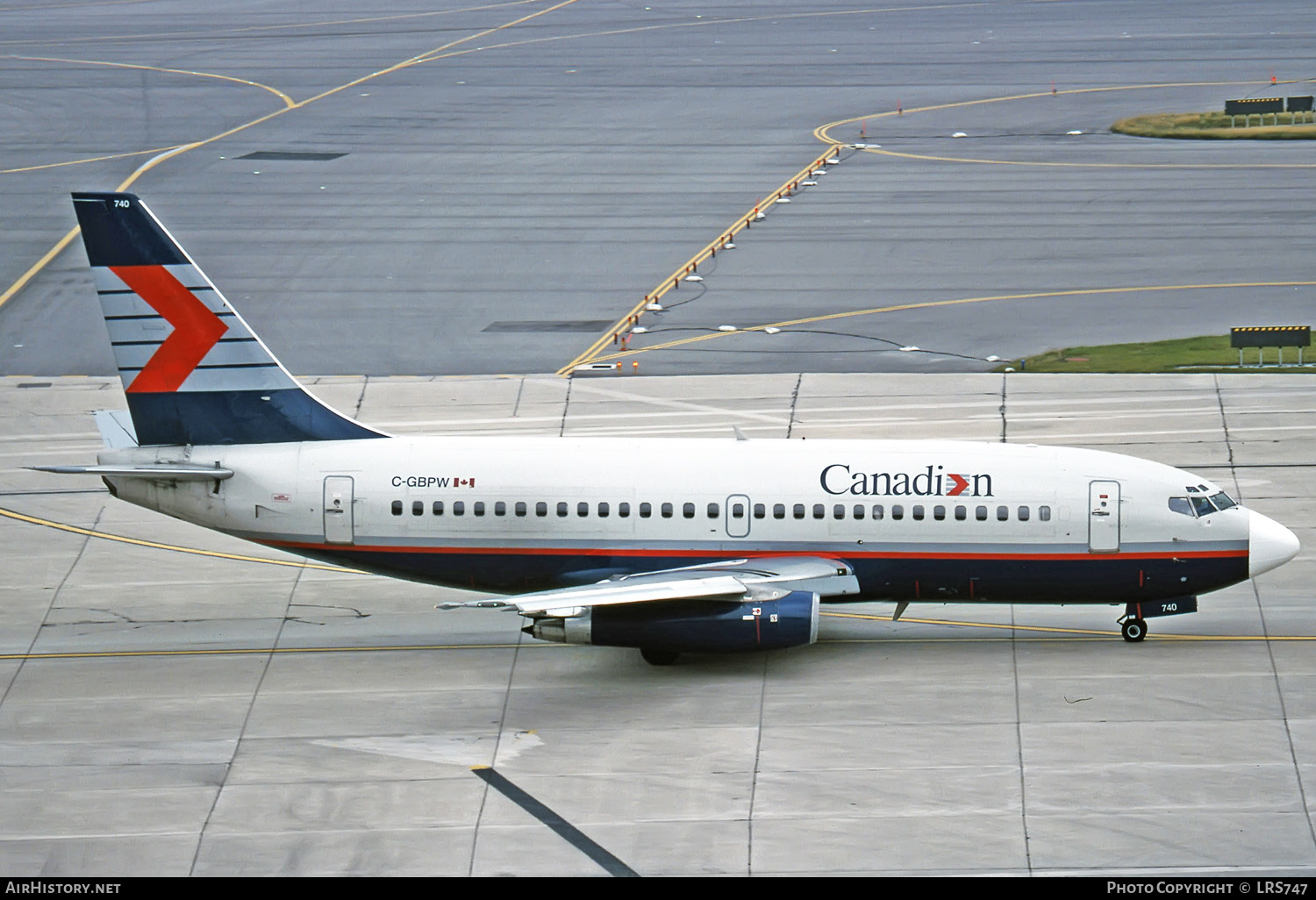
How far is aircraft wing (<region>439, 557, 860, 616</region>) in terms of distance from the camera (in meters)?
34.0

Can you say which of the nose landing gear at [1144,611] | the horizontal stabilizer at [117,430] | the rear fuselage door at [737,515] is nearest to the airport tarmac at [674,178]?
the horizontal stabilizer at [117,430]

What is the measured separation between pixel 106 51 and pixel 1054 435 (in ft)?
271

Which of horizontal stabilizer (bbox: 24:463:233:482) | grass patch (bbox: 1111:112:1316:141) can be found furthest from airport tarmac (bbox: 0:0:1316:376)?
horizontal stabilizer (bbox: 24:463:233:482)

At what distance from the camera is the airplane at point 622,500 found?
3622cm

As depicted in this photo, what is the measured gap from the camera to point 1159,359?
187 feet

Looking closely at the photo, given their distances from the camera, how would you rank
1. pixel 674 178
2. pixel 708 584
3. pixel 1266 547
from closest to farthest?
1. pixel 708 584
2. pixel 1266 547
3. pixel 674 178

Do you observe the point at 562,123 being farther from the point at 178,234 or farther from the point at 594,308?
the point at 594,308

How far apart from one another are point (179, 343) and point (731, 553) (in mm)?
12356

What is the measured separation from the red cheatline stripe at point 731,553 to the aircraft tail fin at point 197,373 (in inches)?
95.4

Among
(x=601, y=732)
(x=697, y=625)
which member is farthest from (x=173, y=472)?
(x=697, y=625)

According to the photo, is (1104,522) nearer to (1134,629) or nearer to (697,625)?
(1134,629)

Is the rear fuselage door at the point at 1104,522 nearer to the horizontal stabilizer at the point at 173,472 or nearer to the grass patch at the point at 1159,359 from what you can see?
the horizontal stabilizer at the point at 173,472

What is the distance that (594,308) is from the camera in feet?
210
